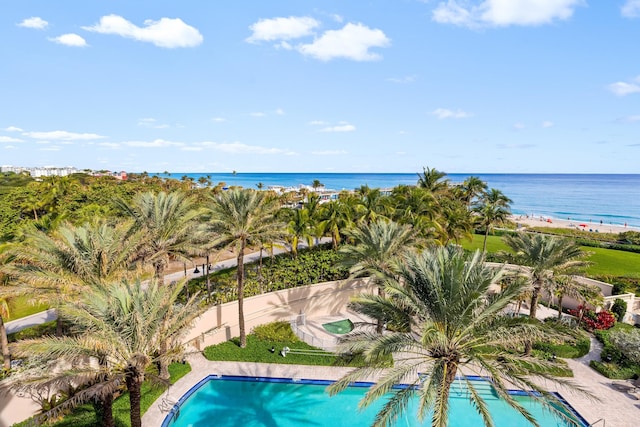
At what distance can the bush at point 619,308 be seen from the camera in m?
23.0

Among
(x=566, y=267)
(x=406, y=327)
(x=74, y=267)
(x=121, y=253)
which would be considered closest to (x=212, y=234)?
(x=121, y=253)

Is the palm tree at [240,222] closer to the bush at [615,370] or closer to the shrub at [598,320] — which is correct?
the bush at [615,370]

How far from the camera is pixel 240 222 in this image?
18297 mm

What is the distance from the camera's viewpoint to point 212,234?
18656mm

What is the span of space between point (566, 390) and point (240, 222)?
58.2ft

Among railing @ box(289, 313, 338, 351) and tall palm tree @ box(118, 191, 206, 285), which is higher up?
tall palm tree @ box(118, 191, 206, 285)

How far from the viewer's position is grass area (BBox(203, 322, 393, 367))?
18609mm

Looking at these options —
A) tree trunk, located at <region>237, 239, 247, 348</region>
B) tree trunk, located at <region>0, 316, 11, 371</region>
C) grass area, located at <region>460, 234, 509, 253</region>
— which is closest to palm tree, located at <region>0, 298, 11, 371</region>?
tree trunk, located at <region>0, 316, 11, 371</region>

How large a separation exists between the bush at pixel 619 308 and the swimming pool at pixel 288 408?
12.1 meters

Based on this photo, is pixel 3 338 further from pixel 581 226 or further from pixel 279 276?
pixel 581 226

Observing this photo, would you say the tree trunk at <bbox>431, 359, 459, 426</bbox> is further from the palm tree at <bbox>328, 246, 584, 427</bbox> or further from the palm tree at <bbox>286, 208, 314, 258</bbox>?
the palm tree at <bbox>286, 208, 314, 258</bbox>

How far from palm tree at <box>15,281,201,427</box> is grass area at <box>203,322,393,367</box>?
864 cm

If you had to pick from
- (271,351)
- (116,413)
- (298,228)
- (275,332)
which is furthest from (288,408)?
(298,228)

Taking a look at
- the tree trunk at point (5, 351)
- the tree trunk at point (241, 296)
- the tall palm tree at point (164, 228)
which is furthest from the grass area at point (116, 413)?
the tall palm tree at point (164, 228)
